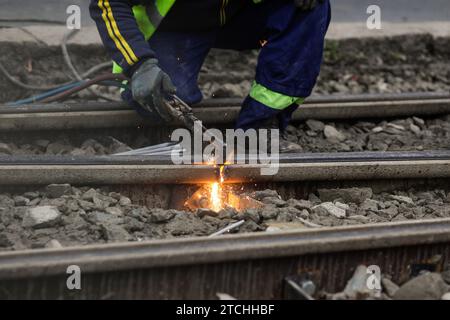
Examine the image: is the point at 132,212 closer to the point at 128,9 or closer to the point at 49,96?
the point at 128,9

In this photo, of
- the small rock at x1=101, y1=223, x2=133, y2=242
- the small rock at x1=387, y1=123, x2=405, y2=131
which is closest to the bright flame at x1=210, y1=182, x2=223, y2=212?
the small rock at x1=101, y1=223, x2=133, y2=242

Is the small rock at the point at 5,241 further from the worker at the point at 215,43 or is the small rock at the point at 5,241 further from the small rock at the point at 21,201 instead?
the worker at the point at 215,43

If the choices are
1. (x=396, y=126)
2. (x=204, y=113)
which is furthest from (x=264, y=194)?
(x=396, y=126)

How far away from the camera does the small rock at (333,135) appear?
17.0ft

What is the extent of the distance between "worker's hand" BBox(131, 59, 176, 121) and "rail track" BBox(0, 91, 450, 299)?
0.33 metres

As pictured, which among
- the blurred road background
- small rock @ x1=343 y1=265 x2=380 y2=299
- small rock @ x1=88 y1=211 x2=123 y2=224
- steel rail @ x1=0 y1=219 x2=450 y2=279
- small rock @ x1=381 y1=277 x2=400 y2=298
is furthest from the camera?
the blurred road background

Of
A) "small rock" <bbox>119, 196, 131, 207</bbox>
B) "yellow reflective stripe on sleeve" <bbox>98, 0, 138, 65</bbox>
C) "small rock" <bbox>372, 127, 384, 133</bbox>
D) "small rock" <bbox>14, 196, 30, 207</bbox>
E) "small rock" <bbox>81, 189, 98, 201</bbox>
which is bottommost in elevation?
"small rock" <bbox>119, 196, 131, 207</bbox>

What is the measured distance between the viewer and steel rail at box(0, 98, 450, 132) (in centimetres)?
466

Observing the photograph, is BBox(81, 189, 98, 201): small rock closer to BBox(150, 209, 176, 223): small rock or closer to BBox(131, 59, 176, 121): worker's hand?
BBox(150, 209, 176, 223): small rock

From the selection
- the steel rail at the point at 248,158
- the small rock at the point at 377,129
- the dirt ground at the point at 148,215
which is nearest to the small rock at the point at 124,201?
the dirt ground at the point at 148,215

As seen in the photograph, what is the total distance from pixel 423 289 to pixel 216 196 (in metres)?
1.27

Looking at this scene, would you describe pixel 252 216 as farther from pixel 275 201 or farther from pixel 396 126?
pixel 396 126

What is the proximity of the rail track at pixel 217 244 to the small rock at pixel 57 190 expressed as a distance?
0.21 feet

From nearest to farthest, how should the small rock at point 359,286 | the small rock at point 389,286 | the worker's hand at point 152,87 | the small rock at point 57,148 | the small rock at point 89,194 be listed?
the small rock at point 359,286, the small rock at point 389,286, the small rock at point 89,194, the worker's hand at point 152,87, the small rock at point 57,148
